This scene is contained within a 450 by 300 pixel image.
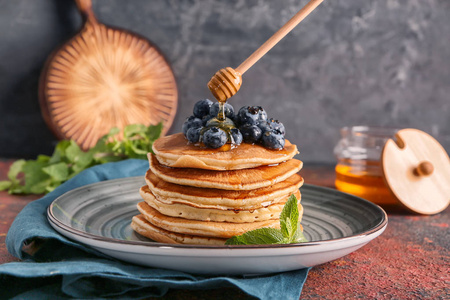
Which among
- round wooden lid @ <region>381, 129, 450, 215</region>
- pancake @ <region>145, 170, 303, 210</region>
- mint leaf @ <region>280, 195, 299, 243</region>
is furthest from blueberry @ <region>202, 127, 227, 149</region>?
round wooden lid @ <region>381, 129, 450, 215</region>

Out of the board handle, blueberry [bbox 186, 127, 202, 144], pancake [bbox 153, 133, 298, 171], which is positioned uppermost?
the board handle

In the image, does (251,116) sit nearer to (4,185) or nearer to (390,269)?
(390,269)

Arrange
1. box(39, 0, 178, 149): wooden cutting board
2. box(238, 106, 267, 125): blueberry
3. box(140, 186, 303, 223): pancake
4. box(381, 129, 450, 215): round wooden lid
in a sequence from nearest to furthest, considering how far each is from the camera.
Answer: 1. box(140, 186, 303, 223): pancake
2. box(238, 106, 267, 125): blueberry
3. box(381, 129, 450, 215): round wooden lid
4. box(39, 0, 178, 149): wooden cutting board

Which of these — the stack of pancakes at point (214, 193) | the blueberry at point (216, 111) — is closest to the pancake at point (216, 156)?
the stack of pancakes at point (214, 193)

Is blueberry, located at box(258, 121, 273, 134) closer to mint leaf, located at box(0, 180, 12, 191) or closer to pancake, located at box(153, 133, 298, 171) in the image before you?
pancake, located at box(153, 133, 298, 171)

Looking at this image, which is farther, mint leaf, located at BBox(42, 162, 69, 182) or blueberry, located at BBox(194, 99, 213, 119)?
mint leaf, located at BBox(42, 162, 69, 182)

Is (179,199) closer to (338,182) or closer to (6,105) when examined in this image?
(338,182)

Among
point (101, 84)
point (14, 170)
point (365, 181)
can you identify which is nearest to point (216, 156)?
point (365, 181)

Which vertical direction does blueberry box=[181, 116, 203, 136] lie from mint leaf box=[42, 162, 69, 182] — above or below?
above

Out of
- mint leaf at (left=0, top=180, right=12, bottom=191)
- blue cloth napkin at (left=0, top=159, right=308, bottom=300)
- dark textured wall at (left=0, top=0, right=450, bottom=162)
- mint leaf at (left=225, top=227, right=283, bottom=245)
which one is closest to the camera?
blue cloth napkin at (left=0, top=159, right=308, bottom=300)
